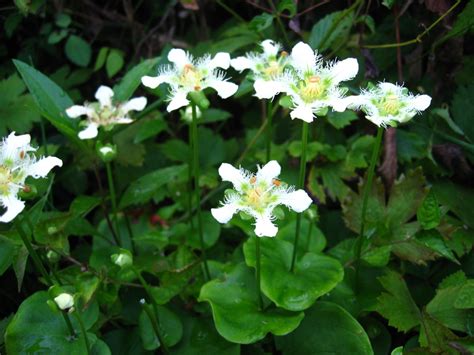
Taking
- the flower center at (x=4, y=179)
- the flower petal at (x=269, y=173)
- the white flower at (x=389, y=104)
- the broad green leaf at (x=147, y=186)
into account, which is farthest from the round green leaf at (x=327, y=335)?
the flower center at (x=4, y=179)

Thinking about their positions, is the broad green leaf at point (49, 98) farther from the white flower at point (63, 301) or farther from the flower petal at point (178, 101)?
the white flower at point (63, 301)

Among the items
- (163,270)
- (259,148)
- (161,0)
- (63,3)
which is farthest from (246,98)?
(163,270)

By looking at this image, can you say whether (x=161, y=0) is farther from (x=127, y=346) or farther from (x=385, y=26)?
(x=127, y=346)

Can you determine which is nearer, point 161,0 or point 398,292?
point 398,292

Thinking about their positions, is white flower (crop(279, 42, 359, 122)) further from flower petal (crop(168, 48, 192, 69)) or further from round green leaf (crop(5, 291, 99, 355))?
round green leaf (crop(5, 291, 99, 355))

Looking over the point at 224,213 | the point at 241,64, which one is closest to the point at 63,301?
the point at 224,213
